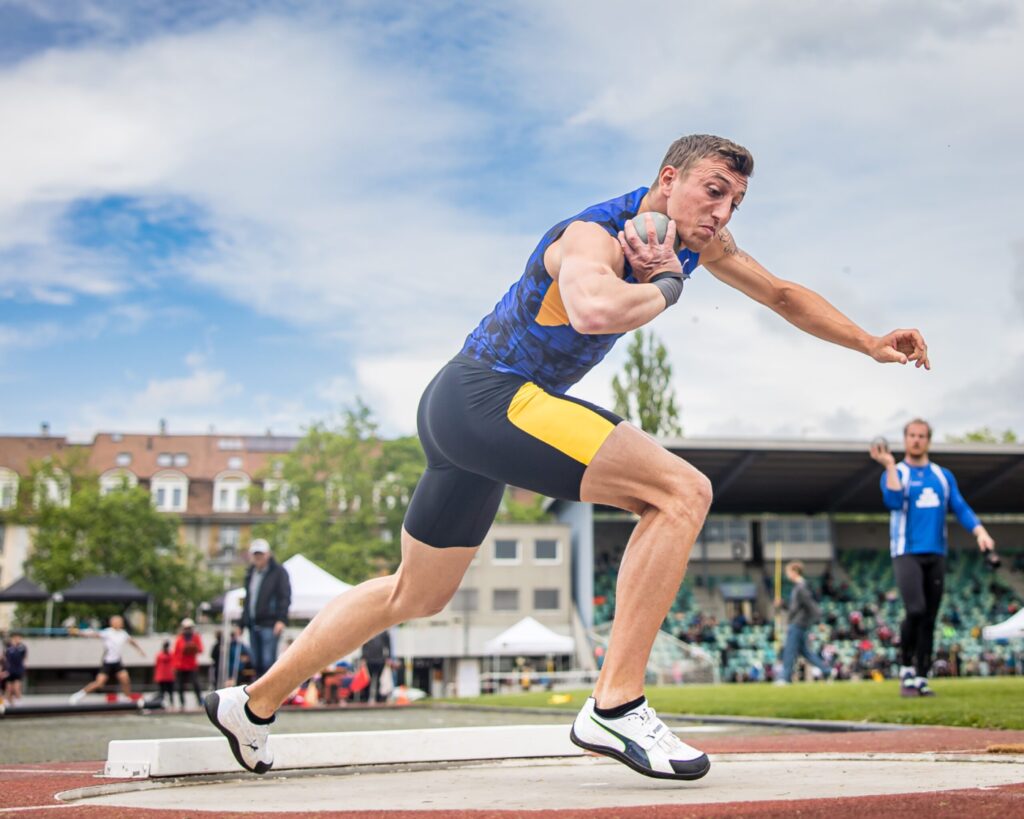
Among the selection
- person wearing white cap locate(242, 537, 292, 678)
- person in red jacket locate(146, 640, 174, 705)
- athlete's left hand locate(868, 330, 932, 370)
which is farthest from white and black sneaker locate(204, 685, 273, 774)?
person in red jacket locate(146, 640, 174, 705)

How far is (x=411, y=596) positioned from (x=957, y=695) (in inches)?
301

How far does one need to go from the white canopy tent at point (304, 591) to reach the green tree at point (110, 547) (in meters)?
35.8

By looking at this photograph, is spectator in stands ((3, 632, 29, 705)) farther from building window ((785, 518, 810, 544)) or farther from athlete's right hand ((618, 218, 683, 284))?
building window ((785, 518, 810, 544))

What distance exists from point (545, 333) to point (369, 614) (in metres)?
1.30

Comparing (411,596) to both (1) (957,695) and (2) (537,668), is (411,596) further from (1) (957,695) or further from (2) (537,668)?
(2) (537,668)

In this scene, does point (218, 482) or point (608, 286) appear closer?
point (608, 286)

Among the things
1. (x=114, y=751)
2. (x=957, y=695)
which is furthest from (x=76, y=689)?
(x=114, y=751)

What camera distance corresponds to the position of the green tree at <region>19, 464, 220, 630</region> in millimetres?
57688

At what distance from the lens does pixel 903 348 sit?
14.5 ft

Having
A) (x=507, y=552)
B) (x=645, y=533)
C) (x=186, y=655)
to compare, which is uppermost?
(x=507, y=552)

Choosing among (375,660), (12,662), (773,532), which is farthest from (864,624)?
(12,662)

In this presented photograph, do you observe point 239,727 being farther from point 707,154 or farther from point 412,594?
point 707,154

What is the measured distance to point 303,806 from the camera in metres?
3.15

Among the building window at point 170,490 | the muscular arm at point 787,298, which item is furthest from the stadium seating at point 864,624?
the building window at point 170,490
